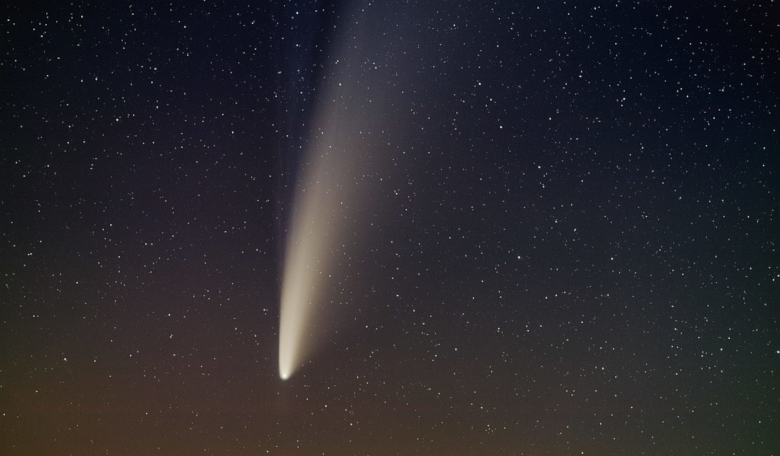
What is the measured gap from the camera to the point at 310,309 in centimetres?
181

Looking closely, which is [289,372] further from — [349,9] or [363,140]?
[349,9]

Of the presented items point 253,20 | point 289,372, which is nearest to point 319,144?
point 253,20

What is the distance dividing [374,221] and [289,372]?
1.35 ft

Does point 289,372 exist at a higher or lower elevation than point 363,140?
lower

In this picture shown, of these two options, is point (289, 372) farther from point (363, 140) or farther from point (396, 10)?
point (396, 10)

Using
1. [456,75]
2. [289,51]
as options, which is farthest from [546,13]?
[289,51]

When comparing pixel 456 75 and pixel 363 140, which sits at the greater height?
pixel 456 75

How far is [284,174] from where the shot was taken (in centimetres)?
182

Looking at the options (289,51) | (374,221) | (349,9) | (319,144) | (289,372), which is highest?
(349,9)

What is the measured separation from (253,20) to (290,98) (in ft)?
0.69

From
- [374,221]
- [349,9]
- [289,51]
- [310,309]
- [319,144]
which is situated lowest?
[310,309]

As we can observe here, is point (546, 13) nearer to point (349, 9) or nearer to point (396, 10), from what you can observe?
point (396, 10)

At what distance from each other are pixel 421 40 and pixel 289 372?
0.86m

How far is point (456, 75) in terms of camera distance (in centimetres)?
185
